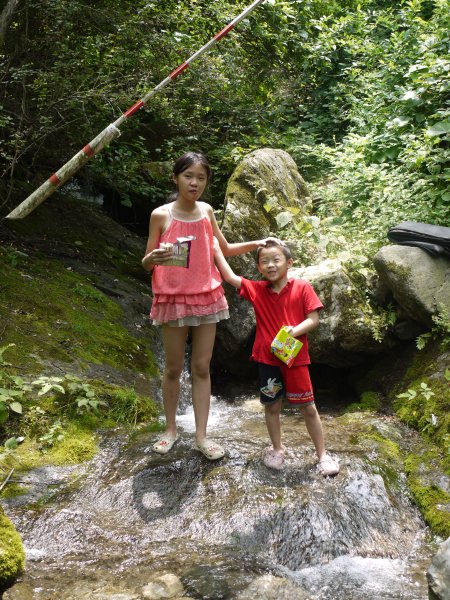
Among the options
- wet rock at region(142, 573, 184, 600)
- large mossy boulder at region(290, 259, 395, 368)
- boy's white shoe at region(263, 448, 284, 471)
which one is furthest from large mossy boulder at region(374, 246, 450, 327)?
wet rock at region(142, 573, 184, 600)

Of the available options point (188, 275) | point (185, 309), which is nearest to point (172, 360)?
point (185, 309)

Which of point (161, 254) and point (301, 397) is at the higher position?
point (161, 254)

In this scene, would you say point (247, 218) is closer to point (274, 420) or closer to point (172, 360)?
point (172, 360)

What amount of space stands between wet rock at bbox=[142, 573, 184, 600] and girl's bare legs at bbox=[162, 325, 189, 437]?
1.25 m

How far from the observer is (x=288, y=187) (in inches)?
290

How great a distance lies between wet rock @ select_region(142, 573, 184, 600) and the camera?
3020mm

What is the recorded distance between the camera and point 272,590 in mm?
3125

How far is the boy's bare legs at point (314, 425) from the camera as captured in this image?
156 inches

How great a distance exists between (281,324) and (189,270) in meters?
0.70

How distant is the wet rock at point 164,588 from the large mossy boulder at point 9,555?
644 millimetres

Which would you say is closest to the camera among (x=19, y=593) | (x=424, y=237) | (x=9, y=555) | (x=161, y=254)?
(x=9, y=555)

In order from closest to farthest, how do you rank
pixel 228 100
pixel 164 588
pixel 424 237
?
pixel 164 588 < pixel 424 237 < pixel 228 100

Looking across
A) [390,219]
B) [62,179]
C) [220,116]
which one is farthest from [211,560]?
[220,116]

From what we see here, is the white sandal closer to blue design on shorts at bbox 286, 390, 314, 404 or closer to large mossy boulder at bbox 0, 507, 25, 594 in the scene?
blue design on shorts at bbox 286, 390, 314, 404
